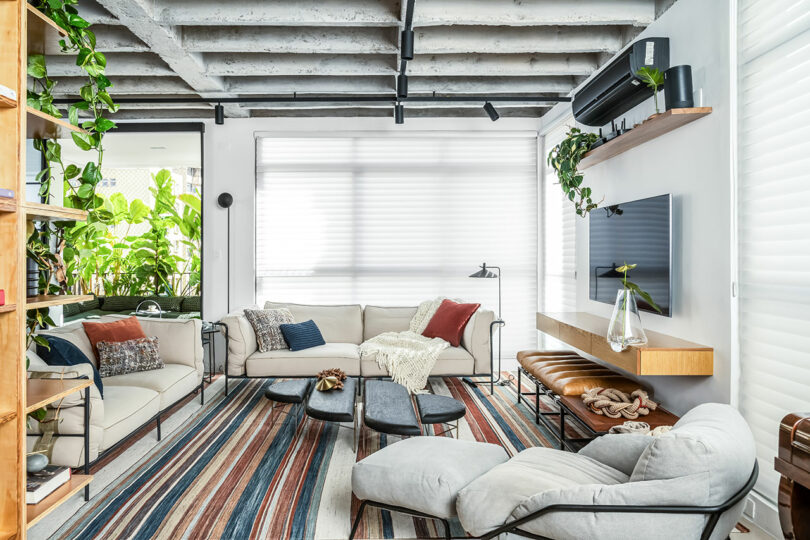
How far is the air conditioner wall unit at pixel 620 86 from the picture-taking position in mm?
3096

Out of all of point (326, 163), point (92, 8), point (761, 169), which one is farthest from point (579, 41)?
point (92, 8)

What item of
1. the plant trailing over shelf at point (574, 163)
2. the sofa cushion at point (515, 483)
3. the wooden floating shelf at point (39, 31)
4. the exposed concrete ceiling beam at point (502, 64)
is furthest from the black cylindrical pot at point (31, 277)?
the plant trailing over shelf at point (574, 163)

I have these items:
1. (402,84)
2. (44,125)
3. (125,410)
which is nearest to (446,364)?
(402,84)

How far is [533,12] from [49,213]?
9.96ft

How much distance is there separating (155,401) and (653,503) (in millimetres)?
2916

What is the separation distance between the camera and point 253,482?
2803 millimetres

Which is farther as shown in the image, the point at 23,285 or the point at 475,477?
the point at 475,477

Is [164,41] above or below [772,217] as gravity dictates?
above

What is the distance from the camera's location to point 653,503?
4.91 ft

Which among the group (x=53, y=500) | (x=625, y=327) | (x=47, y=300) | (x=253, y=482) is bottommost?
(x=253, y=482)

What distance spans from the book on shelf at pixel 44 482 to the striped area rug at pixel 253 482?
307 mm

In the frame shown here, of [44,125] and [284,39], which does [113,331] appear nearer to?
[44,125]

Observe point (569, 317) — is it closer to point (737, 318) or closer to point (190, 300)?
point (737, 318)

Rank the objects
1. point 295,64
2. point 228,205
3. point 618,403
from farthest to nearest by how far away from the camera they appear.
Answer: point 228,205
point 295,64
point 618,403
